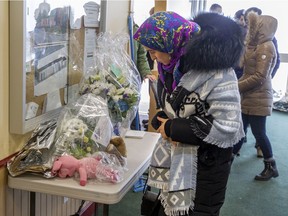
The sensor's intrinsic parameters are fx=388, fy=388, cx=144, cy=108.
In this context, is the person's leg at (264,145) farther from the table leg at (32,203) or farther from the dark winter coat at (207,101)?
the table leg at (32,203)

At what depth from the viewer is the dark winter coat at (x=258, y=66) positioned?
3143mm

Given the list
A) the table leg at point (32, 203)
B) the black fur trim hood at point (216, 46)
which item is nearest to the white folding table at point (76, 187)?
the table leg at point (32, 203)

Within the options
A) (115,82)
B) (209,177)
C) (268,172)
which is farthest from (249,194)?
(209,177)

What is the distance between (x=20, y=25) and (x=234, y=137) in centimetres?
89

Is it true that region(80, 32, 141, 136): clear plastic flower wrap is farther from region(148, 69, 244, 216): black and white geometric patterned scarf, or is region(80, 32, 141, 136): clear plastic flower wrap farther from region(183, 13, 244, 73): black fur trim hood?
region(183, 13, 244, 73): black fur trim hood

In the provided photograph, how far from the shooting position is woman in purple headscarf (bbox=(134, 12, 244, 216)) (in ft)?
4.18

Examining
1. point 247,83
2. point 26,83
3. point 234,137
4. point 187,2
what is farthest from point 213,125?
point 187,2

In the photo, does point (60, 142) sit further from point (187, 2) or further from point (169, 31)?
point (187, 2)

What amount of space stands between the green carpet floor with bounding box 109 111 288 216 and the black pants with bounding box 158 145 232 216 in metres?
1.35

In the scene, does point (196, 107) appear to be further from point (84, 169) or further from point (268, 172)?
point (268, 172)

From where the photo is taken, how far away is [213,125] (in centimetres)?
128

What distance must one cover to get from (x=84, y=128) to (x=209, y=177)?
0.56 m

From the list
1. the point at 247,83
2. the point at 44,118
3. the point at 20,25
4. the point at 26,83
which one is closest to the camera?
the point at 20,25

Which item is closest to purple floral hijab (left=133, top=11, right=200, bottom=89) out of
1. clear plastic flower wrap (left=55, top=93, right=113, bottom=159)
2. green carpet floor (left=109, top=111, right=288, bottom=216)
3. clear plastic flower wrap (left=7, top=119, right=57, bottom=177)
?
clear plastic flower wrap (left=55, top=93, right=113, bottom=159)
